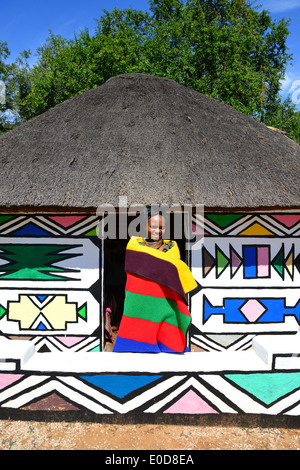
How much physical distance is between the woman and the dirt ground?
0.64 metres

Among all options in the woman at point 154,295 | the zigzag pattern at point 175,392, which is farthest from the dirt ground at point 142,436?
the woman at point 154,295

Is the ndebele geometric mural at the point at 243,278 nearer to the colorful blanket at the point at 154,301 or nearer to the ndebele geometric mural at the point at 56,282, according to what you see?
the colorful blanket at the point at 154,301

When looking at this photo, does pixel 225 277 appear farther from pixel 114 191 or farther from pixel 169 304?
pixel 114 191

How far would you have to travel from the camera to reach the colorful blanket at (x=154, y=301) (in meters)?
2.85

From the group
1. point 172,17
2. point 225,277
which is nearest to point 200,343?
point 225,277

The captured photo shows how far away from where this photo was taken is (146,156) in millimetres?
4031

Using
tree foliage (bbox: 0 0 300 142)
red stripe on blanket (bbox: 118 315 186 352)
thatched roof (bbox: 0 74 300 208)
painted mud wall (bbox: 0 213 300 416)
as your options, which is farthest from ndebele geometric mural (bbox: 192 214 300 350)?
tree foliage (bbox: 0 0 300 142)

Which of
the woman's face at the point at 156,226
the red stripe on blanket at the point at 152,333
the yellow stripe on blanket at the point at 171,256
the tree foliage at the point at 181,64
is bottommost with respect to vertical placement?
the red stripe on blanket at the point at 152,333

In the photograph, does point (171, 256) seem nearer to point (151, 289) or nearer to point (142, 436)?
point (151, 289)

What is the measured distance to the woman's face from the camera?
2.83m

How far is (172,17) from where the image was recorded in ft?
47.5

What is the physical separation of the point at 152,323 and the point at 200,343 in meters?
1.44

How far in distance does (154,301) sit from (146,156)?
1950 mm

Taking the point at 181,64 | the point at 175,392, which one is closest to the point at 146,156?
the point at 175,392
